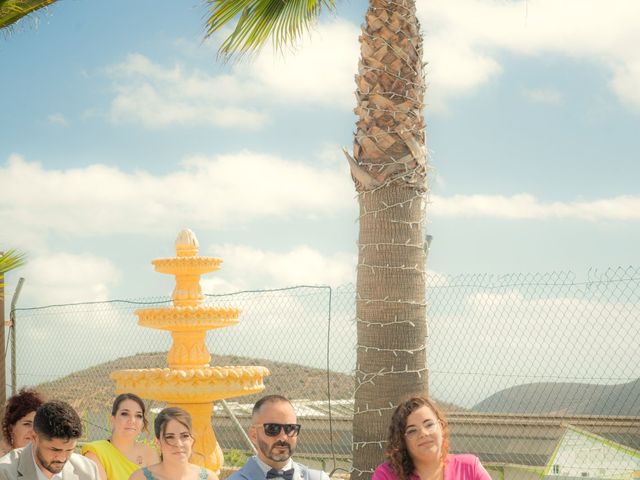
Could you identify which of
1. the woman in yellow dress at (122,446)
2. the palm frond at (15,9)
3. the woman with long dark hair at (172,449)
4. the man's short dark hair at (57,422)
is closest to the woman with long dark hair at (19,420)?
the woman in yellow dress at (122,446)

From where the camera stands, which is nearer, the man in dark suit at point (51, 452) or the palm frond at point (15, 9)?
the man in dark suit at point (51, 452)

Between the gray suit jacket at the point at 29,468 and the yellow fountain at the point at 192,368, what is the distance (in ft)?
13.2

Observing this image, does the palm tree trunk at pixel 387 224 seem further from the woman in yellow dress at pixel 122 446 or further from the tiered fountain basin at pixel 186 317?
the tiered fountain basin at pixel 186 317

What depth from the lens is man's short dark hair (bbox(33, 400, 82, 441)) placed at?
12.4 ft

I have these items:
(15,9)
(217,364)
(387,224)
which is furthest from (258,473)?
(217,364)

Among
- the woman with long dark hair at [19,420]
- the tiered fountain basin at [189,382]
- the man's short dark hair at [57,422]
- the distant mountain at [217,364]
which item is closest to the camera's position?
the man's short dark hair at [57,422]

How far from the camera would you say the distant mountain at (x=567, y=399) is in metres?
6.70

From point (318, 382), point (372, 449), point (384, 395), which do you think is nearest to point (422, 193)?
point (384, 395)

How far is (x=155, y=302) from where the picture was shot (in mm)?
9672

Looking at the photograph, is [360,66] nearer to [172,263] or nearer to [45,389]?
[172,263]

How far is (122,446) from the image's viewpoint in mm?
5332

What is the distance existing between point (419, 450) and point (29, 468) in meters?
1.90

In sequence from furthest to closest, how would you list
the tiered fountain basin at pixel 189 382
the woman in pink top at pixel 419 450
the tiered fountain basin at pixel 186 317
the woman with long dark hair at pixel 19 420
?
the tiered fountain basin at pixel 186 317 → the tiered fountain basin at pixel 189 382 → the woman with long dark hair at pixel 19 420 → the woman in pink top at pixel 419 450

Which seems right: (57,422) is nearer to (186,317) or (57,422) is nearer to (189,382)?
(189,382)
